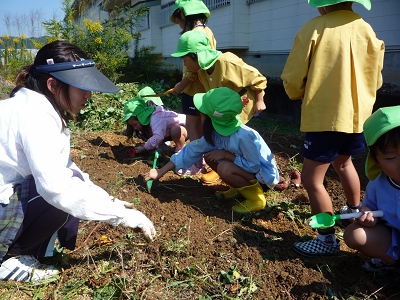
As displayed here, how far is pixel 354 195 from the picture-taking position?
242cm

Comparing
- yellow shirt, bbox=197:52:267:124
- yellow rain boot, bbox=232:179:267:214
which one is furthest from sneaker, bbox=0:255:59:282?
yellow shirt, bbox=197:52:267:124

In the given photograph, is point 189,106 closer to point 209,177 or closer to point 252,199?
point 209,177

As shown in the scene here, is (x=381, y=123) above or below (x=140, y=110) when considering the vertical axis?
above

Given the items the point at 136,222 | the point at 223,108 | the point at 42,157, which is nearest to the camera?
the point at 42,157

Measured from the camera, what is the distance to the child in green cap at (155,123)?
3.89 m

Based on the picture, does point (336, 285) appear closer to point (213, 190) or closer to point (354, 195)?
point (354, 195)

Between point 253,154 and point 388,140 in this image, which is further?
point 253,154

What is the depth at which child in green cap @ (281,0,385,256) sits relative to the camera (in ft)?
6.66

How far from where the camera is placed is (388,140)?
1.68 m

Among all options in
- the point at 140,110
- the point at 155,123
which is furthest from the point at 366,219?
the point at 140,110

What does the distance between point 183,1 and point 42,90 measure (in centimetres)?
223

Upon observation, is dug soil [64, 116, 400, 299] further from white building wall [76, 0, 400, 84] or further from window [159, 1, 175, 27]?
window [159, 1, 175, 27]

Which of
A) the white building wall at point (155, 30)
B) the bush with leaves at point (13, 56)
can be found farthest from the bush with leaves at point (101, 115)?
the white building wall at point (155, 30)

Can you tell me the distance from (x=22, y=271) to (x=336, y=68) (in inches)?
79.3
